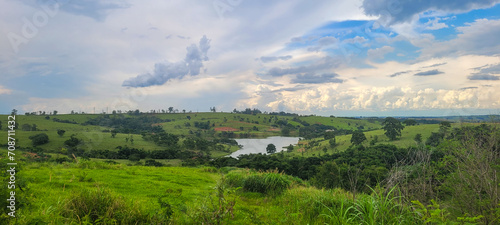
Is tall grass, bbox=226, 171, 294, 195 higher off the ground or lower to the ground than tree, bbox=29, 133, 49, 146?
higher

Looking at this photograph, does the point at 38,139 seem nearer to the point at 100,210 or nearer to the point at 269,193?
the point at 269,193

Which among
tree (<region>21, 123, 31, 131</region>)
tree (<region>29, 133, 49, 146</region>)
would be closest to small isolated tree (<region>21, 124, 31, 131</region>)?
tree (<region>21, 123, 31, 131</region>)

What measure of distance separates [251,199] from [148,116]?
162m

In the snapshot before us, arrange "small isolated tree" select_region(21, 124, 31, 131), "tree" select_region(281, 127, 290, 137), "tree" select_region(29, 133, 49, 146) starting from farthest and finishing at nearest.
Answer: "tree" select_region(281, 127, 290, 137) < "small isolated tree" select_region(21, 124, 31, 131) < "tree" select_region(29, 133, 49, 146)

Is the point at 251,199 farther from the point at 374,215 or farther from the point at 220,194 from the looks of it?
the point at 374,215

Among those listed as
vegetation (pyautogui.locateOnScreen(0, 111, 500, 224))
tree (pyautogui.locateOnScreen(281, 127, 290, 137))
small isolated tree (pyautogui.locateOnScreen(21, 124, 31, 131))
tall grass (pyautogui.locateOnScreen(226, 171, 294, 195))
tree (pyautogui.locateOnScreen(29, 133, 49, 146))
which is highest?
vegetation (pyautogui.locateOnScreen(0, 111, 500, 224))

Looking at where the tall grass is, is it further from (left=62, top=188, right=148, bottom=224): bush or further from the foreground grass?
(left=62, top=188, right=148, bottom=224): bush

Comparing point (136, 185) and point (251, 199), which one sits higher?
point (136, 185)

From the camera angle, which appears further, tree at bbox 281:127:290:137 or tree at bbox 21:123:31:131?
tree at bbox 281:127:290:137

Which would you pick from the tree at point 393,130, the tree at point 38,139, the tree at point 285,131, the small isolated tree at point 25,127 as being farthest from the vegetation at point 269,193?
the tree at point 285,131

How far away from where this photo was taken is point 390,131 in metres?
80.0

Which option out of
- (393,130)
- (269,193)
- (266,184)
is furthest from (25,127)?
(393,130)

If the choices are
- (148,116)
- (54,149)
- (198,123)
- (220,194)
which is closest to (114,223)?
(220,194)

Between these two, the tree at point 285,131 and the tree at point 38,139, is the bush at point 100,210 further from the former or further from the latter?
the tree at point 285,131
